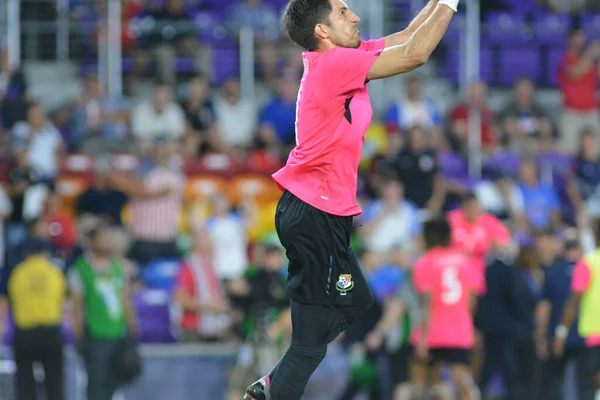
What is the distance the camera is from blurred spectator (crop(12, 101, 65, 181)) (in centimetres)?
1450

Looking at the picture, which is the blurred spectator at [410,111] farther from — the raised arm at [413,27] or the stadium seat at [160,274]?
the raised arm at [413,27]

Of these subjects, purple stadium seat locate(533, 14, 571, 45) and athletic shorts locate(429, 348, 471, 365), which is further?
purple stadium seat locate(533, 14, 571, 45)

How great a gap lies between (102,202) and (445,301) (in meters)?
4.14

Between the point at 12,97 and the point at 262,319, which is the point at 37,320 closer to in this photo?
the point at 262,319

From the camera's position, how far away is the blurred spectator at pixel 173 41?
1645cm

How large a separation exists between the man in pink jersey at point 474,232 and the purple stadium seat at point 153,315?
329 centimetres

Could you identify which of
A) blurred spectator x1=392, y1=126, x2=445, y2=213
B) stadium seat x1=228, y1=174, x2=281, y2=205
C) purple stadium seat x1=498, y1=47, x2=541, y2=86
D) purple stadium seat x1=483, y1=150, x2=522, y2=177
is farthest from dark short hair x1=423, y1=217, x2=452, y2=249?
purple stadium seat x1=498, y1=47, x2=541, y2=86

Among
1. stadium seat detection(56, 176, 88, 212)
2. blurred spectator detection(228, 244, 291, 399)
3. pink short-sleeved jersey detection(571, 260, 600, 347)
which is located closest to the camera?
pink short-sleeved jersey detection(571, 260, 600, 347)

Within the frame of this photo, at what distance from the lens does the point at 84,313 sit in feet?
39.4

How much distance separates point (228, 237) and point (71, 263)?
1869mm

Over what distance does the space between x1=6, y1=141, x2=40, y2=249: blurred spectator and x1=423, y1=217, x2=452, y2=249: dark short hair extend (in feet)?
14.6

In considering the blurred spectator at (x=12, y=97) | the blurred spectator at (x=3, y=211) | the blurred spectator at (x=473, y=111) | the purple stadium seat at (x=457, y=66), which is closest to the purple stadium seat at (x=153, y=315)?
the blurred spectator at (x=3, y=211)

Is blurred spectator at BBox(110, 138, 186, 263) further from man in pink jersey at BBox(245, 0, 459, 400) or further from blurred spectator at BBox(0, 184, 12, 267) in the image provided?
man in pink jersey at BBox(245, 0, 459, 400)

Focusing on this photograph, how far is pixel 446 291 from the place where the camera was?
477 inches
